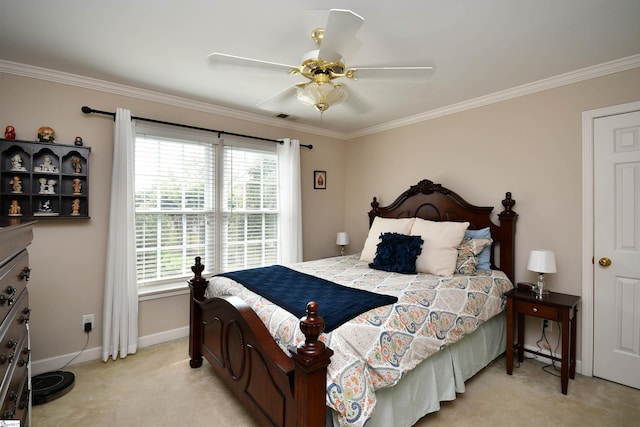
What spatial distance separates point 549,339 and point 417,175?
82.6 inches

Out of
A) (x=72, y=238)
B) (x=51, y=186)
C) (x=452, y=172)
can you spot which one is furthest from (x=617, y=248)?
(x=51, y=186)

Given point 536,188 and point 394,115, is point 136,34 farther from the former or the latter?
point 536,188

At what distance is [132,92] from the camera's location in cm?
293

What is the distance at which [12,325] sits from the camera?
1302mm

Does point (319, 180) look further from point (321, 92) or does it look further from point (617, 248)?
point (617, 248)

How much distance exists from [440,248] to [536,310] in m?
0.85

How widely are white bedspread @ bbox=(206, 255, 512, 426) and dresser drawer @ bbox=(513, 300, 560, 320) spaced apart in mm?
151

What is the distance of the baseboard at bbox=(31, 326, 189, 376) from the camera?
8.35 feet

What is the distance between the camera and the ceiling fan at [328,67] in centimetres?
→ 148

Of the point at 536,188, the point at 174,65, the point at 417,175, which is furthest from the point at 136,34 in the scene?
the point at 536,188

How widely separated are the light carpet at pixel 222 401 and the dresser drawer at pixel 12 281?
3.59 feet

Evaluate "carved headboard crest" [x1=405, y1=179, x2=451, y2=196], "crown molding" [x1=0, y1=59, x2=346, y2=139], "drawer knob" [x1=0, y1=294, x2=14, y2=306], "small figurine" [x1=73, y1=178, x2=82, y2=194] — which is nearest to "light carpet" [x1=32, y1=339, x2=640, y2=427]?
"drawer knob" [x1=0, y1=294, x2=14, y2=306]

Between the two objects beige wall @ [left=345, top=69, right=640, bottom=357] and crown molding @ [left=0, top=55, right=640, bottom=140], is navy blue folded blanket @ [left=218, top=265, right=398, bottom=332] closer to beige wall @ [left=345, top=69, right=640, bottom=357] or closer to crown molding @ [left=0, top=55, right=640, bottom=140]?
beige wall @ [left=345, top=69, right=640, bottom=357]

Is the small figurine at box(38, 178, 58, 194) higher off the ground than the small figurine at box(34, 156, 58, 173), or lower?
lower
